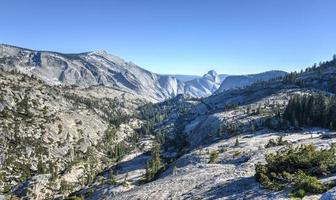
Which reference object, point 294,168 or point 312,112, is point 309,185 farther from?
point 312,112

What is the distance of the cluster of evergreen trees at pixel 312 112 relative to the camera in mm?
154375

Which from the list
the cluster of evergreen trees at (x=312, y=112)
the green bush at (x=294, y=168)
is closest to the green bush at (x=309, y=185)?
the green bush at (x=294, y=168)

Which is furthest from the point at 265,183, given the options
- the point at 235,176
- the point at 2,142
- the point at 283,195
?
the point at 2,142

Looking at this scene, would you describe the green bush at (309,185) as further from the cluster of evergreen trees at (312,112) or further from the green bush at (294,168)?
the cluster of evergreen trees at (312,112)

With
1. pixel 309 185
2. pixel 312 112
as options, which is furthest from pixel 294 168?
pixel 312 112

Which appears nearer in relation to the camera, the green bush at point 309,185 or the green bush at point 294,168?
the green bush at point 309,185

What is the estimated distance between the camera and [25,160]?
639 feet

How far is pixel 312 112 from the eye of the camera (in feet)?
529

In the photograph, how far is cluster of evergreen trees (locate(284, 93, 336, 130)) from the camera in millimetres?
154375

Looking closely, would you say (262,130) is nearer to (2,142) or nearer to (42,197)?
(42,197)

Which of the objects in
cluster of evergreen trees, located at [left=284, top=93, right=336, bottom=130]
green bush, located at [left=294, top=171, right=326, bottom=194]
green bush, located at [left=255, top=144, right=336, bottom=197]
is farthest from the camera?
cluster of evergreen trees, located at [left=284, top=93, right=336, bottom=130]

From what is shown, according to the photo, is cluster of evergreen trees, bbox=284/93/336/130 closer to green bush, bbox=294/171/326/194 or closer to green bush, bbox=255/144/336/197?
green bush, bbox=255/144/336/197

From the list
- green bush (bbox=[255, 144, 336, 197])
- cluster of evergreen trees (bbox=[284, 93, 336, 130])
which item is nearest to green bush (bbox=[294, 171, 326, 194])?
green bush (bbox=[255, 144, 336, 197])

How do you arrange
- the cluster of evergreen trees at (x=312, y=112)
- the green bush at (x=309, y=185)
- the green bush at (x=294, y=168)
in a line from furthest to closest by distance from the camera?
the cluster of evergreen trees at (x=312, y=112) → the green bush at (x=294, y=168) → the green bush at (x=309, y=185)
